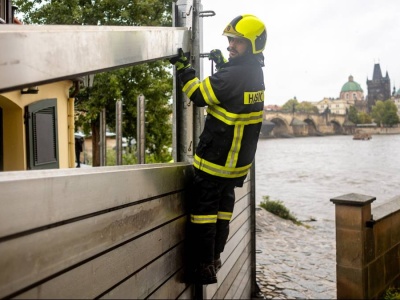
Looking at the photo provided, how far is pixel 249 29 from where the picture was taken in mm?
2258

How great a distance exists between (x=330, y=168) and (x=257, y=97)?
35761 millimetres

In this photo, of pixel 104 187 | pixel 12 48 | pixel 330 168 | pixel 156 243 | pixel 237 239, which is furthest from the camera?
pixel 330 168

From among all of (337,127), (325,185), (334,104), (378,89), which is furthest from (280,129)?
(334,104)

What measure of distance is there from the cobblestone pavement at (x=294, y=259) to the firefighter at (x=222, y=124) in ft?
12.2

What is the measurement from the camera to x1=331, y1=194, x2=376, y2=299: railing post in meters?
4.82

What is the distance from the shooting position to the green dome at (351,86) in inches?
6156

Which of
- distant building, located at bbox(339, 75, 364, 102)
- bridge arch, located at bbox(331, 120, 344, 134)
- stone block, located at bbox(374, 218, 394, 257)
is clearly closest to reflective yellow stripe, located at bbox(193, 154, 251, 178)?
stone block, located at bbox(374, 218, 394, 257)

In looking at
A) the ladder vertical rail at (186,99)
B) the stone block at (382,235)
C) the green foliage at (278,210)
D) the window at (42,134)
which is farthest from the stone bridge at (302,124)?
the ladder vertical rail at (186,99)

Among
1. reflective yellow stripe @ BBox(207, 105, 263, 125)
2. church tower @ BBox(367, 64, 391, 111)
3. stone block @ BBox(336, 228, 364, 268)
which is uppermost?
church tower @ BBox(367, 64, 391, 111)

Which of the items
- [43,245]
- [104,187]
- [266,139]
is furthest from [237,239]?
→ [266,139]

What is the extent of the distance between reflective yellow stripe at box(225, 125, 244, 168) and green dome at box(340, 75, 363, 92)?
6504 inches

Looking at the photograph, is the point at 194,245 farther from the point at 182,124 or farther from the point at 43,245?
the point at 43,245

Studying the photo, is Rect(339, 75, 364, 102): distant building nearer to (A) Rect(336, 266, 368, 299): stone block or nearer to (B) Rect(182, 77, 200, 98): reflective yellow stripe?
(A) Rect(336, 266, 368, 299): stone block

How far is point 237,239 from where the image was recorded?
4.00 meters
